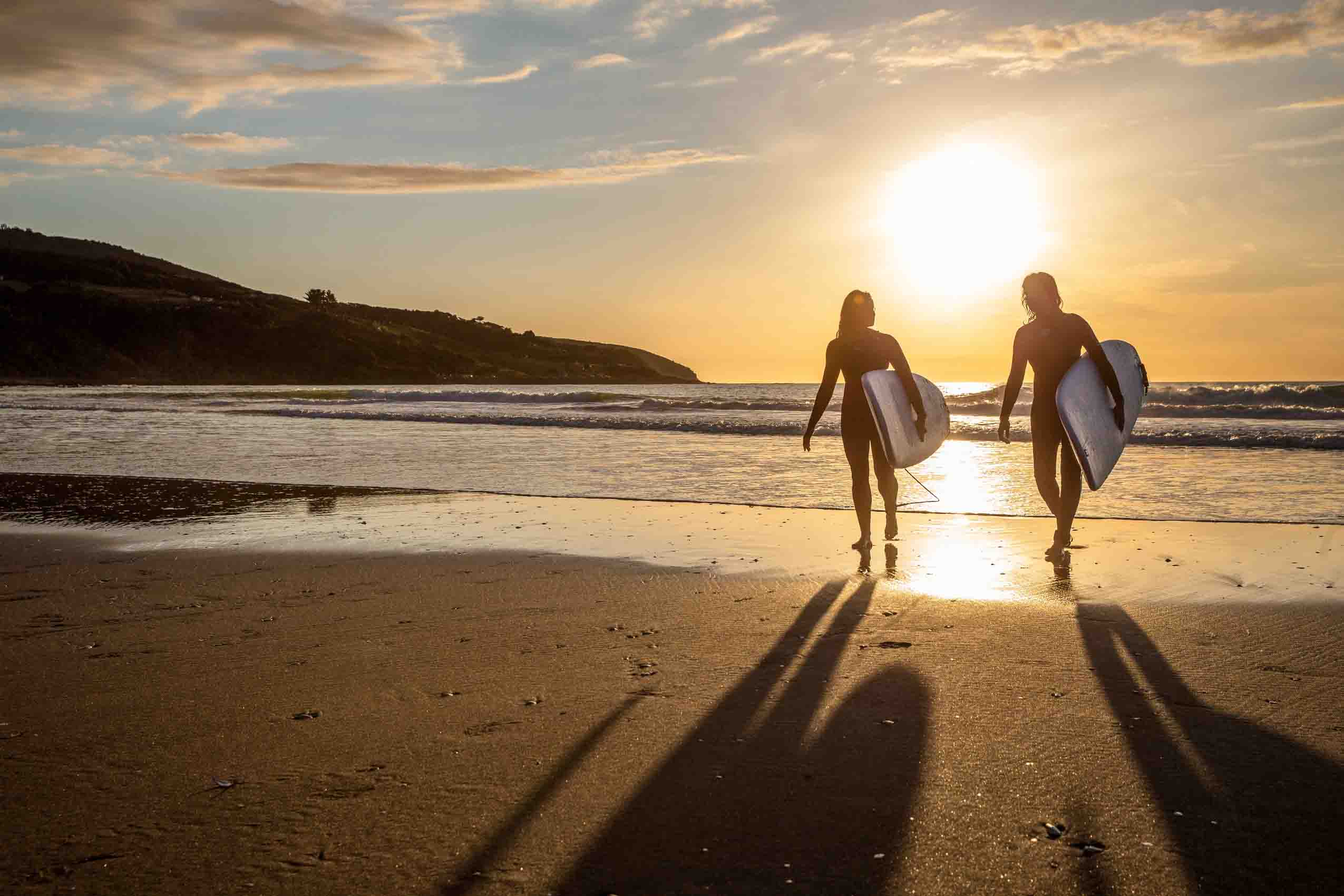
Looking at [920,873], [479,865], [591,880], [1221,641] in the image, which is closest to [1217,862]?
[920,873]

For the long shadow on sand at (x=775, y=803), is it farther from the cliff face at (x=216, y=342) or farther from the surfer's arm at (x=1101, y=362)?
the cliff face at (x=216, y=342)

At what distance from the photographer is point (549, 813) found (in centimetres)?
251

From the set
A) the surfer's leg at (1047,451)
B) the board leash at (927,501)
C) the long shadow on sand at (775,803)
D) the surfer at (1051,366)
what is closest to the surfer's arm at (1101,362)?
the surfer at (1051,366)

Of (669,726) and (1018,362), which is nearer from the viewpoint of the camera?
(669,726)

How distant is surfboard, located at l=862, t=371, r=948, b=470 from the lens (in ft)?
23.1

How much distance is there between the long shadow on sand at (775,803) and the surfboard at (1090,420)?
3.40 metres

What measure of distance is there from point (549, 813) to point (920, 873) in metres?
0.88

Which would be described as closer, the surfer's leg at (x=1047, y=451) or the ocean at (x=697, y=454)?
the surfer's leg at (x=1047, y=451)

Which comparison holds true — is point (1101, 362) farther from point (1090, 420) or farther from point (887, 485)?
point (887, 485)

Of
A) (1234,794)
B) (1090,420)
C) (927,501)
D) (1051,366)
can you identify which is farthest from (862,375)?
(1234,794)

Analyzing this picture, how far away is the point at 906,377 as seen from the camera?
284 inches

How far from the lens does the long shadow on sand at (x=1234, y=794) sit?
2223 mm

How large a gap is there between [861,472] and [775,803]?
4.60m

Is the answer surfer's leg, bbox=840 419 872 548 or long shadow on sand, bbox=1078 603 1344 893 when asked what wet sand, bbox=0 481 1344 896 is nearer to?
long shadow on sand, bbox=1078 603 1344 893
